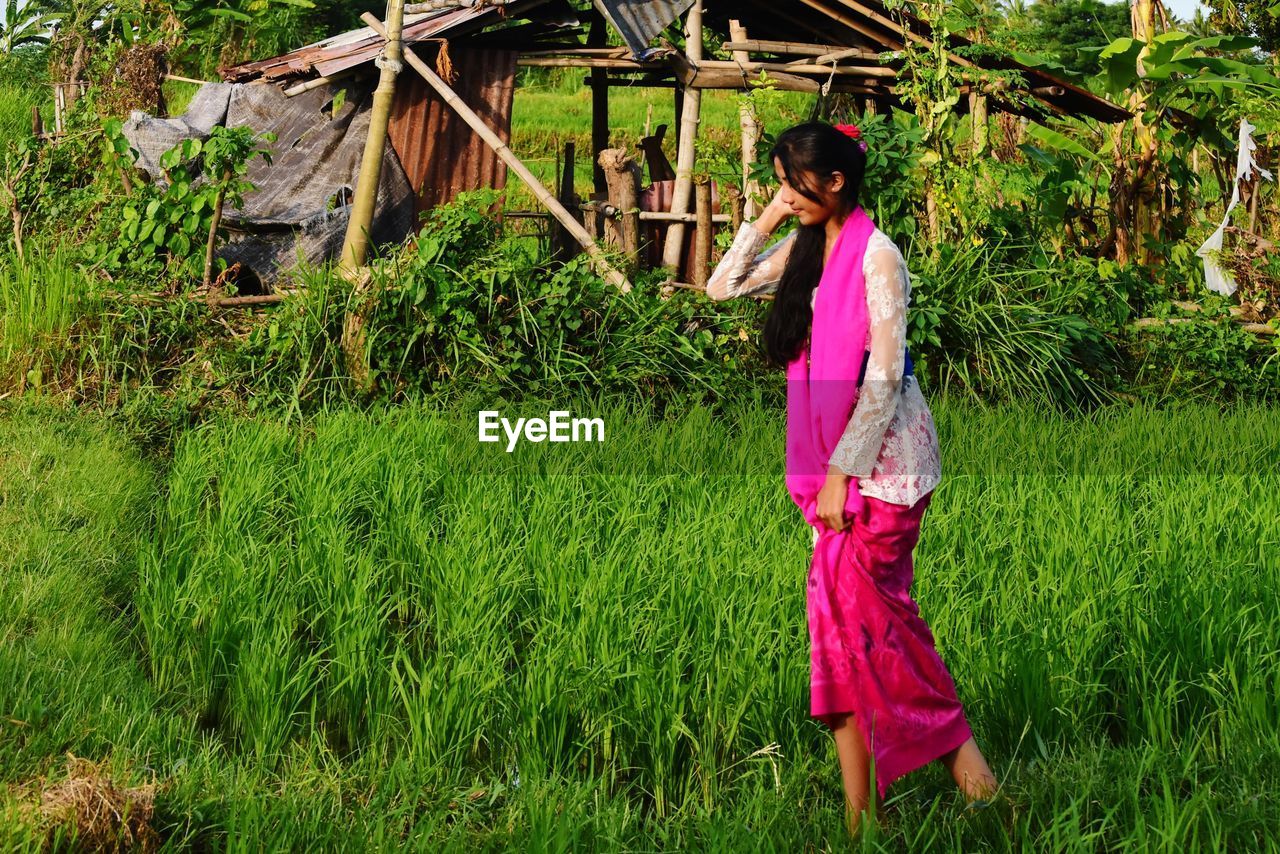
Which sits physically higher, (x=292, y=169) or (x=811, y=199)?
(x=292, y=169)

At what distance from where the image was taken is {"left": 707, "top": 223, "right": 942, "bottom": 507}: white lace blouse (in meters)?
2.72

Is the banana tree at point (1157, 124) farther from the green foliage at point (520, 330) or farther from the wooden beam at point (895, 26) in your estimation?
the green foliage at point (520, 330)

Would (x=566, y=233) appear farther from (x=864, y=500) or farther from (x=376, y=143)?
(x=864, y=500)

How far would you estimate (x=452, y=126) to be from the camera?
8055mm

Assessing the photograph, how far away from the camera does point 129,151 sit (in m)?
7.93

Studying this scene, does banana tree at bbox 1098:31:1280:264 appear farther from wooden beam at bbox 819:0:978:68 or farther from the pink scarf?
the pink scarf

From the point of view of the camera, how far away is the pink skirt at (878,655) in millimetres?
2760

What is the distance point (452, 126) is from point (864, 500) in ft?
19.2

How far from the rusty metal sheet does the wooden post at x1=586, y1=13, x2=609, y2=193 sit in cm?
138

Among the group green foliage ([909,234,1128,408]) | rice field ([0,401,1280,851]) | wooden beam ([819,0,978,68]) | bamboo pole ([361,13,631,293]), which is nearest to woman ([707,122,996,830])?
rice field ([0,401,1280,851])

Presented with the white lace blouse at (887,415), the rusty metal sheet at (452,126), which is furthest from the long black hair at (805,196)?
the rusty metal sheet at (452,126)

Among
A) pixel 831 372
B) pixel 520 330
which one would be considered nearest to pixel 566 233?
pixel 520 330

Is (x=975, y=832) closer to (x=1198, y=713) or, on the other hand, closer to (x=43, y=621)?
(x=1198, y=713)

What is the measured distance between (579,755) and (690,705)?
1.02ft
